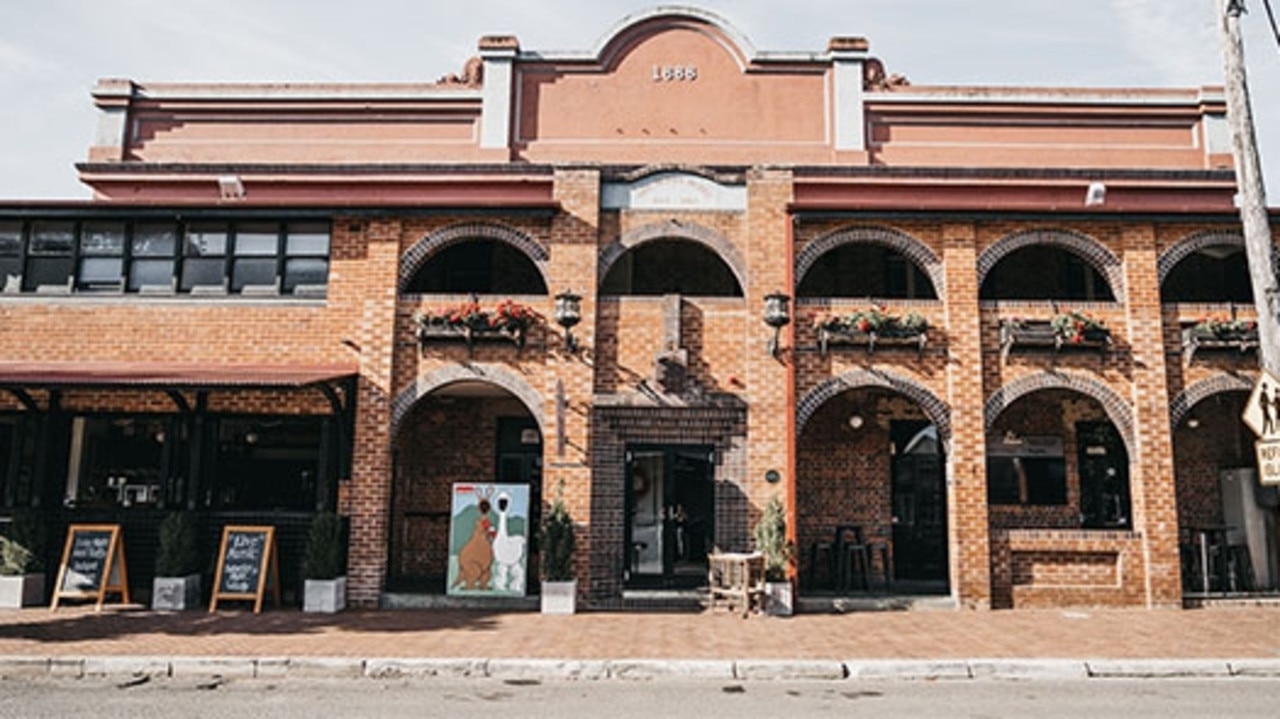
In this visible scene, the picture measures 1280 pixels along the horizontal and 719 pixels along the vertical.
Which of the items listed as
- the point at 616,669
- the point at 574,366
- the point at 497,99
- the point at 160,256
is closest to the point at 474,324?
the point at 574,366

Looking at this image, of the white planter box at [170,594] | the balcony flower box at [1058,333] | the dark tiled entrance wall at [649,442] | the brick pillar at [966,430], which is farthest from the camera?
the balcony flower box at [1058,333]

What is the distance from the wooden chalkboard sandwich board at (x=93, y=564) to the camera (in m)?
12.0

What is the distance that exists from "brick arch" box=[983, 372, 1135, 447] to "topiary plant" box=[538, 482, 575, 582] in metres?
6.23

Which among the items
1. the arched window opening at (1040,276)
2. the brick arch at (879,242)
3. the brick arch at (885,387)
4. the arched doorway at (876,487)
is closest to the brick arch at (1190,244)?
the arched window opening at (1040,276)

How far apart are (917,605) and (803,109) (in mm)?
8489

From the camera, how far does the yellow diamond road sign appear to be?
8641 mm

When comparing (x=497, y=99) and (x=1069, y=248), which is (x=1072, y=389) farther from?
(x=497, y=99)

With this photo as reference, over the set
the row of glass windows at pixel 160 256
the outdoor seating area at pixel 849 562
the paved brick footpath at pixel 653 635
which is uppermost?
the row of glass windows at pixel 160 256

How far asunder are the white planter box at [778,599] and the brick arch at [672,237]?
4331 mm

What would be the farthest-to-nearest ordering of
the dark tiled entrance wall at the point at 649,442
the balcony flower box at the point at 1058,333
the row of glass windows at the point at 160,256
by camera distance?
the row of glass windows at the point at 160,256 < the balcony flower box at the point at 1058,333 < the dark tiled entrance wall at the point at 649,442

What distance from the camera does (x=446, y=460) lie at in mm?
15016

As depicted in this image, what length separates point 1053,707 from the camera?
7375 mm

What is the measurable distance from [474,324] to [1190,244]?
10654 mm

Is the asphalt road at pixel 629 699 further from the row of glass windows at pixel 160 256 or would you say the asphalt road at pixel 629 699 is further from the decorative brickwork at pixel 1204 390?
the row of glass windows at pixel 160 256
